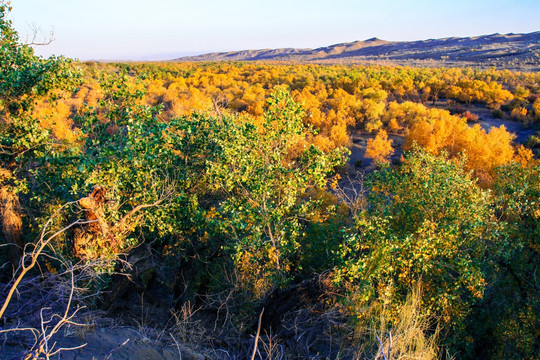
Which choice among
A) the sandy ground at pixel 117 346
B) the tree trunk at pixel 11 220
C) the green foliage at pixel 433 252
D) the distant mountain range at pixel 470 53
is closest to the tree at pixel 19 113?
the tree trunk at pixel 11 220

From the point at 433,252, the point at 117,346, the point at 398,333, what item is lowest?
the point at 117,346

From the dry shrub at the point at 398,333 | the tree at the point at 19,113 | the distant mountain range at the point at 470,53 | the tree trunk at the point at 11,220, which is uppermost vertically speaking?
the distant mountain range at the point at 470,53

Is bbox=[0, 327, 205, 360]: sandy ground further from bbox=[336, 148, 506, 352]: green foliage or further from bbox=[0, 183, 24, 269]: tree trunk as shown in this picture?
bbox=[0, 183, 24, 269]: tree trunk

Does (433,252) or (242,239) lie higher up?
(242,239)

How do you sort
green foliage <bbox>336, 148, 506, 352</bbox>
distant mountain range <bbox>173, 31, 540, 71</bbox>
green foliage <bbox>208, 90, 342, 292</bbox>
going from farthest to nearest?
distant mountain range <bbox>173, 31, 540, 71</bbox>
green foliage <bbox>208, 90, 342, 292</bbox>
green foliage <bbox>336, 148, 506, 352</bbox>

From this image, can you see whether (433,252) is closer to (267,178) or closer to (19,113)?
(267,178)

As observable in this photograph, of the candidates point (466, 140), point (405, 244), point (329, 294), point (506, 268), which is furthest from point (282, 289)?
point (466, 140)

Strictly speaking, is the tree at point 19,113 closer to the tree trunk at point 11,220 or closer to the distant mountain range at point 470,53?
the tree trunk at point 11,220

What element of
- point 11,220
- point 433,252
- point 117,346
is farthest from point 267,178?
point 11,220

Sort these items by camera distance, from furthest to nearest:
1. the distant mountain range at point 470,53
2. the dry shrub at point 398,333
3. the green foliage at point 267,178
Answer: the distant mountain range at point 470,53, the green foliage at point 267,178, the dry shrub at point 398,333

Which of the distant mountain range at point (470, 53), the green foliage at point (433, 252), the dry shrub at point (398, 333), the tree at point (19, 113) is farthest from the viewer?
the distant mountain range at point (470, 53)

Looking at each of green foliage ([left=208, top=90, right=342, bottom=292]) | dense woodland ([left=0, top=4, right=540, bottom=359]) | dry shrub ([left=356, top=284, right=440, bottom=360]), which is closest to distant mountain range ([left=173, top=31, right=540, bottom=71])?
dense woodland ([left=0, top=4, right=540, bottom=359])

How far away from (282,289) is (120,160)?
14.7 ft

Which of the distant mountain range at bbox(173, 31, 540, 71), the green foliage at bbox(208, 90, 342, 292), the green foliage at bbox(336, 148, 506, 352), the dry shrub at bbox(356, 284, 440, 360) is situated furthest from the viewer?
the distant mountain range at bbox(173, 31, 540, 71)
